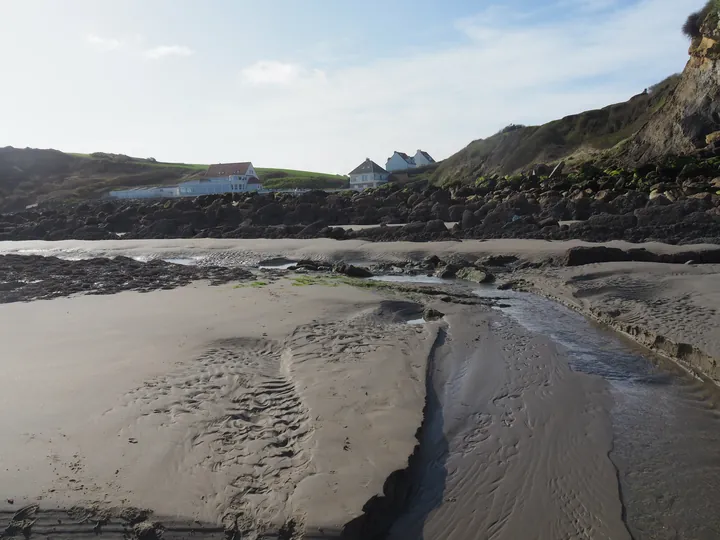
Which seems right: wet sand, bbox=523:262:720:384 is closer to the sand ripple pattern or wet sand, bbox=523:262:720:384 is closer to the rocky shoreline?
the sand ripple pattern

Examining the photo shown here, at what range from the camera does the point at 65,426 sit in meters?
5.17

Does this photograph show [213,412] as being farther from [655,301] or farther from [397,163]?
[397,163]

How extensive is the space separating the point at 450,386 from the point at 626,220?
15.8 meters

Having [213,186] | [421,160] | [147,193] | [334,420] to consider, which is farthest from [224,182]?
[334,420]

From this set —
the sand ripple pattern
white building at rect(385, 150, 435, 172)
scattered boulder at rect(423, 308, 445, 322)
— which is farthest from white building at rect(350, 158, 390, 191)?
the sand ripple pattern

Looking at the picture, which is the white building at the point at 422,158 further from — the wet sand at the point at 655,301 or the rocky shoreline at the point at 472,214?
the wet sand at the point at 655,301

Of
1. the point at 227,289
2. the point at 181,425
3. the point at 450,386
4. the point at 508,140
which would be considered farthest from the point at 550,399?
the point at 508,140

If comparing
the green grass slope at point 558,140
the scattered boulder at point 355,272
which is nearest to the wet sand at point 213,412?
the scattered boulder at point 355,272

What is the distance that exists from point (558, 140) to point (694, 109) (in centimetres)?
2094

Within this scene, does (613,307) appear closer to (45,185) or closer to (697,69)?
(697,69)

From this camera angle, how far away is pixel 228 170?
76312 mm

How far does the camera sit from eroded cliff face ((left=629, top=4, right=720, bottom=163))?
123ft

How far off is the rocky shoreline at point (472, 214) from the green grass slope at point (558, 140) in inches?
561

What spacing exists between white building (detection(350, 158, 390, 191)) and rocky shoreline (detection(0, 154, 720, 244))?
31670 mm
